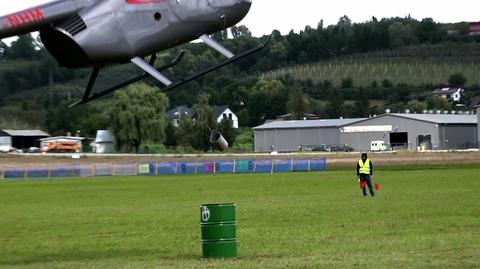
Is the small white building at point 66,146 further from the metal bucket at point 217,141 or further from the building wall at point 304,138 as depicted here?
the metal bucket at point 217,141

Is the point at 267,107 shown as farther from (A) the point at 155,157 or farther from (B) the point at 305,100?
(B) the point at 305,100

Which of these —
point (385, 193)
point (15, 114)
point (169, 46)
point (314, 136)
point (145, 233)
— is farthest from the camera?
point (314, 136)

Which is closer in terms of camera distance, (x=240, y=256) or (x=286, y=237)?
(x=240, y=256)

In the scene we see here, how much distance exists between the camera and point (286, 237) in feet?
87.7

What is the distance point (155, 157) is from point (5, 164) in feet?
45.2

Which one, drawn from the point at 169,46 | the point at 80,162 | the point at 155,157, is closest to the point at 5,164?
the point at 80,162

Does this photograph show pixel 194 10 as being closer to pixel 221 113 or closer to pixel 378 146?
pixel 221 113

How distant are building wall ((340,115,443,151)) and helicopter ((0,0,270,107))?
391 ft

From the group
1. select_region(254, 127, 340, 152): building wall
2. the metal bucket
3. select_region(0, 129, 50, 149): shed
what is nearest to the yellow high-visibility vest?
select_region(0, 129, 50, 149): shed

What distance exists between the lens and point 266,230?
2927cm

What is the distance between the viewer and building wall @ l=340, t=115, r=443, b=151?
434ft

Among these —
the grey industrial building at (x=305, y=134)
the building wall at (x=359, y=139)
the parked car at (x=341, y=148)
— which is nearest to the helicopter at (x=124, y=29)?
the parked car at (x=341, y=148)

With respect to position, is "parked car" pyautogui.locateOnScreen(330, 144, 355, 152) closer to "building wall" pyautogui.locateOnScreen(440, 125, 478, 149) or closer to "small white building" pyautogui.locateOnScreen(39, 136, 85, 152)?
"building wall" pyautogui.locateOnScreen(440, 125, 478, 149)

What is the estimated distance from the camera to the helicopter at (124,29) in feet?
41.8
